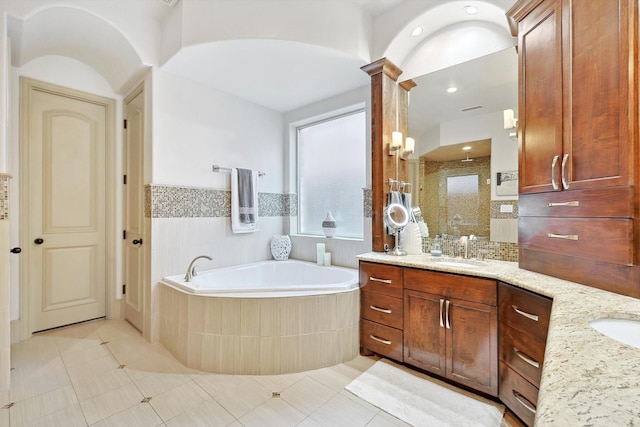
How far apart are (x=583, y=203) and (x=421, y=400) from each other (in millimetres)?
1390

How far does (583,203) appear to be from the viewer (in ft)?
4.59

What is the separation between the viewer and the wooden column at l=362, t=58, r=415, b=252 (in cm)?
248

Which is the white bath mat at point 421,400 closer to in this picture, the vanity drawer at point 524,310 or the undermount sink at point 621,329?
the vanity drawer at point 524,310

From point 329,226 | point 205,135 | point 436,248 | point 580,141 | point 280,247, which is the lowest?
point 280,247

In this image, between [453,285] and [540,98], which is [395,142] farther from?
[453,285]

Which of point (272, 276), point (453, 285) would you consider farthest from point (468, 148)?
point (272, 276)

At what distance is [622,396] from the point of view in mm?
462

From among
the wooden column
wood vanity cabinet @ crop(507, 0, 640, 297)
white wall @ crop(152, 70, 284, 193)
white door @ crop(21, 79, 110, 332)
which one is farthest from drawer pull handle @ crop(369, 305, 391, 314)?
white door @ crop(21, 79, 110, 332)

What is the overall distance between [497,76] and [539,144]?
816 millimetres

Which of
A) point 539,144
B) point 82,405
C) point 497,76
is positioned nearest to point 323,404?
point 82,405

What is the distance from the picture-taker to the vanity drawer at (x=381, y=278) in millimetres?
2080

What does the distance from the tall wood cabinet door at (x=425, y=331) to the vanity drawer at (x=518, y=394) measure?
0.34 metres

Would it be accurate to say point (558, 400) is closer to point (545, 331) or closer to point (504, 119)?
point (545, 331)

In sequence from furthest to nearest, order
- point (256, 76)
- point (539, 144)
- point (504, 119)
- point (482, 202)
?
point (256, 76) < point (482, 202) < point (504, 119) < point (539, 144)
